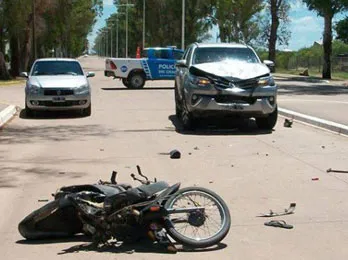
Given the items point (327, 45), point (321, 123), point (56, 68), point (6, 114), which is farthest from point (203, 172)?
point (327, 45)

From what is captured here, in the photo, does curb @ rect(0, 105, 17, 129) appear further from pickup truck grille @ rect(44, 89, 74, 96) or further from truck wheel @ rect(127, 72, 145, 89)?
truck wheel @ rect(127, 72, 145, 89)

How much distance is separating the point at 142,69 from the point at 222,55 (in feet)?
56.1

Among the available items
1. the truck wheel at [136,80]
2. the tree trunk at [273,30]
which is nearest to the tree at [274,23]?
the tree trunk at [273,30]

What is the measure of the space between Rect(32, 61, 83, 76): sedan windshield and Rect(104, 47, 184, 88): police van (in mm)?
12768

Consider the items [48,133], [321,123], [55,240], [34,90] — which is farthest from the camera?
[34,90]

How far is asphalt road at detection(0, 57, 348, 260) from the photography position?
587 cm

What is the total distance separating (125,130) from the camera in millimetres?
14828

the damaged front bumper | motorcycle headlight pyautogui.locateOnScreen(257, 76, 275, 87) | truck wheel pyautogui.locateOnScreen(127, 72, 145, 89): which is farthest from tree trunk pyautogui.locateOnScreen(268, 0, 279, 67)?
the damaged front bumper

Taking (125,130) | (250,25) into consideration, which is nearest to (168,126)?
(125,130)

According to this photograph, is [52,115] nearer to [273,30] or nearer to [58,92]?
[58,92]

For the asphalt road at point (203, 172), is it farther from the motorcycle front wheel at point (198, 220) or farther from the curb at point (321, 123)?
the curb at point (321, 123)

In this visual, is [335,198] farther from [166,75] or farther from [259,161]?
[166,75]

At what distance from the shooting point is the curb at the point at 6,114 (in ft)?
53.6

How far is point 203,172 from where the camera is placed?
9.45 meters
